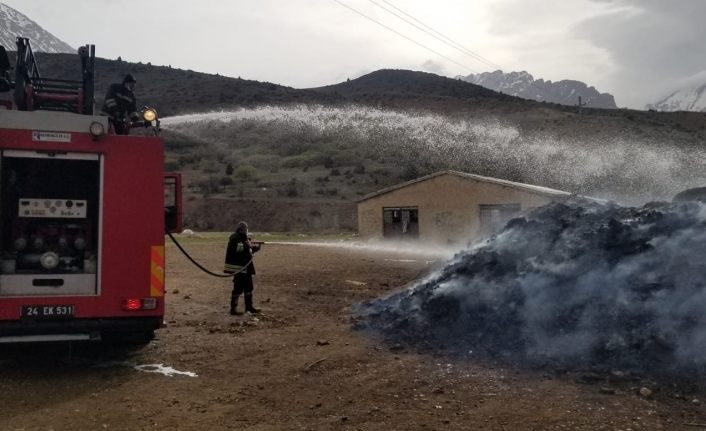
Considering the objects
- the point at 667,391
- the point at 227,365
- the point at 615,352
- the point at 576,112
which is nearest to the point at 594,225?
the point at 615,352

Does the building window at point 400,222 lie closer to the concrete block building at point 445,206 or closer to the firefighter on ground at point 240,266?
the concrete block building at point 445,206

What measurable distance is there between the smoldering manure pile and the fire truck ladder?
520 centimetres

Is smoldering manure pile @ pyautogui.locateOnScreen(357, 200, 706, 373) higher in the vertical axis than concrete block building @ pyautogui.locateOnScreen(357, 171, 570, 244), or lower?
lower

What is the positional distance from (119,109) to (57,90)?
1056 mm

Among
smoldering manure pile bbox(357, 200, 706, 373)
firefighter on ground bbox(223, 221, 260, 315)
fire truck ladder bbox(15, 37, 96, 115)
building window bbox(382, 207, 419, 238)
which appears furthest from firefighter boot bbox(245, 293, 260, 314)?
building window bbox(382, 207, 419, 238)

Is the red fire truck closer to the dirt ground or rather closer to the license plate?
the license plate

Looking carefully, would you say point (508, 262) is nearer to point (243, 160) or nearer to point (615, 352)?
point (615, 352)

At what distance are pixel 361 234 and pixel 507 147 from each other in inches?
1180

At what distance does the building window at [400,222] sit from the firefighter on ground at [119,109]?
22.6 metres

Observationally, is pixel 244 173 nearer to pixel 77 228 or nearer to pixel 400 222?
pixel 400 222

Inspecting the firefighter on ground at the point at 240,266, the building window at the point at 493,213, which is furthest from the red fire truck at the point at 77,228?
the building window at the point at 493,213

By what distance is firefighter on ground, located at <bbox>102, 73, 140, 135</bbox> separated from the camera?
7.37 meters

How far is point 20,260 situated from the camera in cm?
635

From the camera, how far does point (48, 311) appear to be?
6.09 metres
